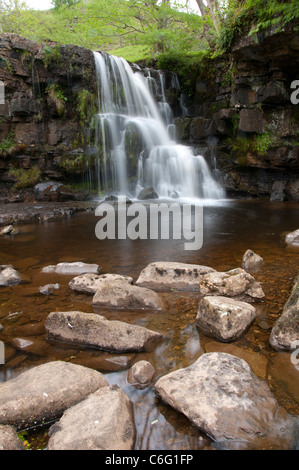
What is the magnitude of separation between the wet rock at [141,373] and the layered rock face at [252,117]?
1006cm

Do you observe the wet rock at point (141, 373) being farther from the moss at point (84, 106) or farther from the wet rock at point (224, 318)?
the moss at point (84, 106)

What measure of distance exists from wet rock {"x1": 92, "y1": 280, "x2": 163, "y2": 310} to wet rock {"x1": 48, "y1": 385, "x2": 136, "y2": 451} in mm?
1484

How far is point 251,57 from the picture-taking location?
10586 millimetres

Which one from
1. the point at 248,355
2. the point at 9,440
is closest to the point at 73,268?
the point at 248,355

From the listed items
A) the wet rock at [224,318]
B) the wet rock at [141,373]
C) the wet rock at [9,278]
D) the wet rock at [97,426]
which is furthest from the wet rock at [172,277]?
the wet rock at [97,426]

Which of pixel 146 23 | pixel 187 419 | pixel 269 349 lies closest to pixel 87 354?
pixel 187 419

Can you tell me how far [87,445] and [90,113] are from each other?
13.5 m

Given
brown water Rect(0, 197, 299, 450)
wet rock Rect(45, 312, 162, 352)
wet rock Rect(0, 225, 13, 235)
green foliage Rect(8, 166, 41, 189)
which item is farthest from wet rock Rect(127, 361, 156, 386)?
green foliage Rect(8, 166, 41, 189)

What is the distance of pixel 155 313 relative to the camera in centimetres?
332

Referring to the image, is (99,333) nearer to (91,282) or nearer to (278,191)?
(91,282)

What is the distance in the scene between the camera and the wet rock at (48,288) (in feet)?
13.0

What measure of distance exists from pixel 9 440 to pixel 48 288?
8.04ft

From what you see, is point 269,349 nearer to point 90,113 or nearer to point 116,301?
point 116,301

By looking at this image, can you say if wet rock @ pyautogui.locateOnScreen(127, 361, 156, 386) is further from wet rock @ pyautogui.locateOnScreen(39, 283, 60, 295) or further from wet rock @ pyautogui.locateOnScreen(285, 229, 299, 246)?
wet rock @ pyautogui.locateOnScreen(285, 229, 299, 246)
